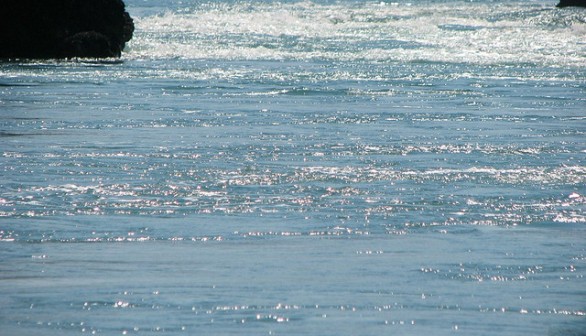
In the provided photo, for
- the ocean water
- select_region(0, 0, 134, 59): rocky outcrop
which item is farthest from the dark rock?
the ocean water

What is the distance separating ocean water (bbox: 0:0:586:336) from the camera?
687cm

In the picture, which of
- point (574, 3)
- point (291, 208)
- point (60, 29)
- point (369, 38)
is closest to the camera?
point (291, 208)

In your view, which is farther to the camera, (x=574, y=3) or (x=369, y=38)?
(x=574, y=3)

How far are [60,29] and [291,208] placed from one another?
67.5 feet

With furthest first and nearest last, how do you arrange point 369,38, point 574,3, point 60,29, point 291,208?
point 574,3 < point 369,38 < point 60,29 < point 291,208

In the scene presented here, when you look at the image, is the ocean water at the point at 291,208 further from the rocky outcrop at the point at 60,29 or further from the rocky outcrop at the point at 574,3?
the rocky outcrop at the point at 574,3

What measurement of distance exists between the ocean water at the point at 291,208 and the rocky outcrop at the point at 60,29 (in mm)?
6983

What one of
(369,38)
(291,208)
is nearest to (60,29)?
(369,38)

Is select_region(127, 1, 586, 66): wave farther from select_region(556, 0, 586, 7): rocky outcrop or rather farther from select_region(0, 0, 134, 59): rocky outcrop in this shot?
select_region(556, 0, 586, 7): rocky outcrop

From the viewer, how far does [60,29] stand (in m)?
29.0

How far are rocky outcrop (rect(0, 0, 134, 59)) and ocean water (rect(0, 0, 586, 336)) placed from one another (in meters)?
6.98

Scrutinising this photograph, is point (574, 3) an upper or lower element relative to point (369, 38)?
lower

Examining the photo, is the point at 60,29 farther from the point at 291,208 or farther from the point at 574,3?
the point at 574,3

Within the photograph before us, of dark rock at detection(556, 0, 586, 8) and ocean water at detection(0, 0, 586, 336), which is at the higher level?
ocean water at detection(0, 0, 586, 336)
